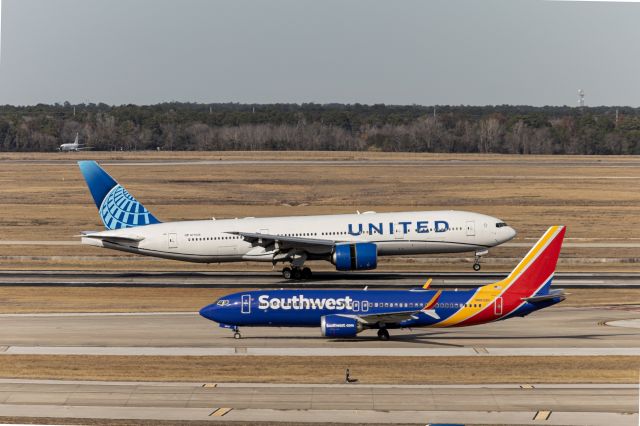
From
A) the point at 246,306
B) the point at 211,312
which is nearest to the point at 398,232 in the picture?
the point at 246,306

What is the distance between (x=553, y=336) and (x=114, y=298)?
29644 millimetres

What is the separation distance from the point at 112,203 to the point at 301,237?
52.8 ft

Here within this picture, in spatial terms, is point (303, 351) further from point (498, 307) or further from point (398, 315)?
point (498, 307)

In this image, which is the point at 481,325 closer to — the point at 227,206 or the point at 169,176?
the point at 227,206

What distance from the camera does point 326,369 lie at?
51.2 metres

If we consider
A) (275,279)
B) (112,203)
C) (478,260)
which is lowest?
(275,279)

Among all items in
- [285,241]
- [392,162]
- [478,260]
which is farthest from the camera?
[392,162]

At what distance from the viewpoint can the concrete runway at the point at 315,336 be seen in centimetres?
5634

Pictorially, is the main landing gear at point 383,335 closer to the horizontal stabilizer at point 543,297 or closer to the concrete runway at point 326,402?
the horizontal stabilizer at point 543,297

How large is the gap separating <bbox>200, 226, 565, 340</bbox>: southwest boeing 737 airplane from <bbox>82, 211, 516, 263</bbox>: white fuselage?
21.3m

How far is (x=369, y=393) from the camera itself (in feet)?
152

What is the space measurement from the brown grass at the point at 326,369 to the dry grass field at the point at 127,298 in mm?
13505

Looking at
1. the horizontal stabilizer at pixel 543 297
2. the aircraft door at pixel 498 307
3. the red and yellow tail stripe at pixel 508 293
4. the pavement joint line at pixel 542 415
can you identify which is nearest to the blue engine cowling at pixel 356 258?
the red and yellow tail stripe at pixel 508 293

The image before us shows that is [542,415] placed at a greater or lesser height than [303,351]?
greater
